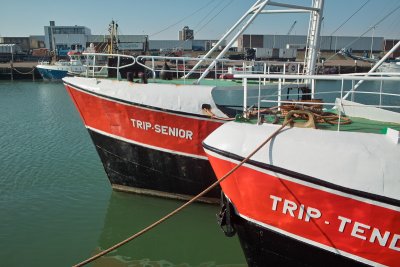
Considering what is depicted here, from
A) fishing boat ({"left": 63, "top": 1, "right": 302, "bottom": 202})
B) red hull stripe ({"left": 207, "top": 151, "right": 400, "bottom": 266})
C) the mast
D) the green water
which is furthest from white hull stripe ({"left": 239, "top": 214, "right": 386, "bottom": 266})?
the mast

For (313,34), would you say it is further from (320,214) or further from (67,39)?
(67,39)

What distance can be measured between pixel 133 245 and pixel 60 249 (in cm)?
135

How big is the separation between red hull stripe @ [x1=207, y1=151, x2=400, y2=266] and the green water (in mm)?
2318

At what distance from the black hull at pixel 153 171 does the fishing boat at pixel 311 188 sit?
9.48 feet

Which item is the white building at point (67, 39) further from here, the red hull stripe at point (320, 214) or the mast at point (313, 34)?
the red hull stripe at point (320, 214)

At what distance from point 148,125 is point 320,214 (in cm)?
455

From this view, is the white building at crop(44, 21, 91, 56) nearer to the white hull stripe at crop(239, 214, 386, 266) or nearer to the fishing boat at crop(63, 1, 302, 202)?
the fishing boat at crop(63, 1, 302, 202)

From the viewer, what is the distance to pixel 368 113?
18.9ft

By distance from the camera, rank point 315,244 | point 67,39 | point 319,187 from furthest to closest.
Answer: point 67,39 < point 315,244 < point 319,187

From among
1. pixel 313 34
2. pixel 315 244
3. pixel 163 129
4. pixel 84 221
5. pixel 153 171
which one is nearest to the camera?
pixel 315 244

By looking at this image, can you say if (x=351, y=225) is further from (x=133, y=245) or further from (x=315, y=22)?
(x=315, y=22)

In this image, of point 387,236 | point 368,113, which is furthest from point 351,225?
point 368,113

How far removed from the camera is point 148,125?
306 inches

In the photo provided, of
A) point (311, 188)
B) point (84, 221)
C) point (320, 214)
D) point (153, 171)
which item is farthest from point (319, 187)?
point (84, 221)
